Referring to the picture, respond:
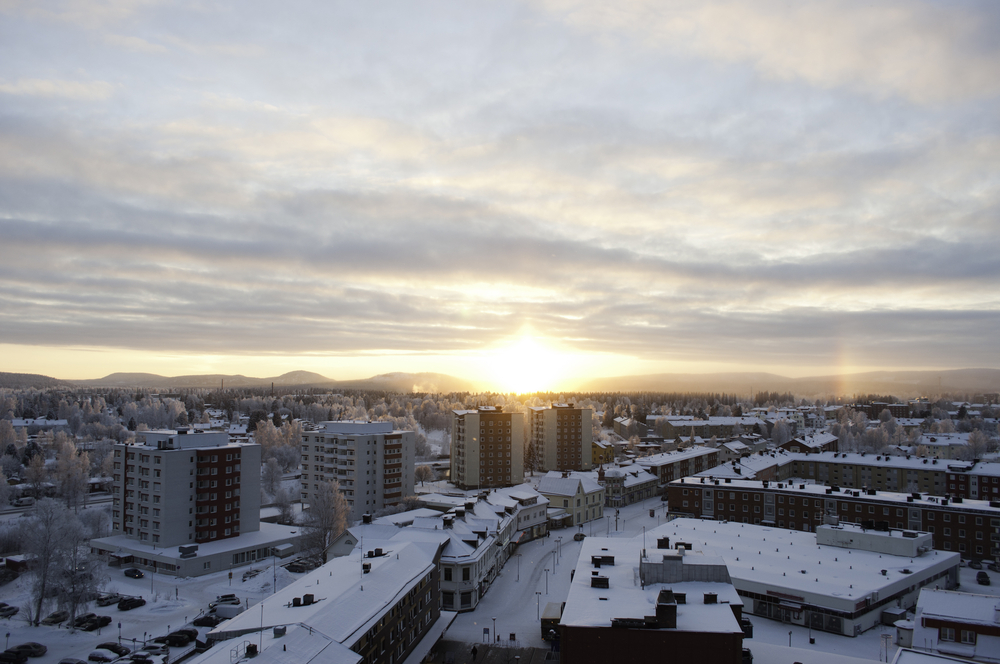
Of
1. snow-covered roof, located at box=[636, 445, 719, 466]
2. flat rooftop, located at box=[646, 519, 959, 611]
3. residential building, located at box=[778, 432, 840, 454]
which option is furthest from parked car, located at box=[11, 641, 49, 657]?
residential building, located at box=[778, 432, 840, 454]

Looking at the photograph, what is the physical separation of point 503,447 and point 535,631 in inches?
1561

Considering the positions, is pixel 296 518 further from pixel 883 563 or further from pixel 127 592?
pixel 883 563

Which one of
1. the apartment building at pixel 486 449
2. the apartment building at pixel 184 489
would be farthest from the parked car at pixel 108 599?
the apartment building at pixel 486 449

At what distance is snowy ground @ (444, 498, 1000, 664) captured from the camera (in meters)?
23.7

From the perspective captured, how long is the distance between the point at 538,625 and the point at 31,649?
22653 millimetres

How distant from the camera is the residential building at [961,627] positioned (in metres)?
23.7

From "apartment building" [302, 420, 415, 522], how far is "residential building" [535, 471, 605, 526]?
13.5 metres

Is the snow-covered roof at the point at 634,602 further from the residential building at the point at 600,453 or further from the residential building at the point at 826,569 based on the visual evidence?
the residential building at the point at 600,453

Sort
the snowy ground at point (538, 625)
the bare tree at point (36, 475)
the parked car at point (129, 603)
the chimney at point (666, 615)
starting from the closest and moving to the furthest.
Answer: the chimney at point (666, 615) < the snowy ground at point (538, 625) < the parked car at point (129, 603) < the bare tree at point (36, 475)

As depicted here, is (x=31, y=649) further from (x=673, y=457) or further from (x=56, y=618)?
(x=673, y=457)

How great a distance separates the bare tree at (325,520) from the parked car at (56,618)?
1347 cm

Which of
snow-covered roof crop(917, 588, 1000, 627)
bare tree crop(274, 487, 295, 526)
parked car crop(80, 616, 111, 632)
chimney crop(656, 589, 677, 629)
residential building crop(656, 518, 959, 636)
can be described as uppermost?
chimney crop(656, 589, 677, 629)

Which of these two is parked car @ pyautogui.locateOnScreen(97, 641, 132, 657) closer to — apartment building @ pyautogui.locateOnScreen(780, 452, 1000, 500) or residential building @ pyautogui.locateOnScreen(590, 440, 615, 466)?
apartment building @ pyautogui.locateOnScreen(780, 452, 1000, 500)

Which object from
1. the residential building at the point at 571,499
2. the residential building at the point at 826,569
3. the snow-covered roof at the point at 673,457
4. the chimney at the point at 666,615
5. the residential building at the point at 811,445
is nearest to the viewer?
the chimney at the point at 666,615
